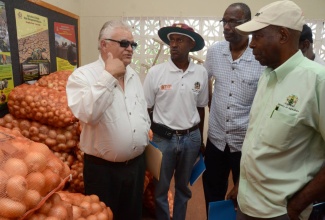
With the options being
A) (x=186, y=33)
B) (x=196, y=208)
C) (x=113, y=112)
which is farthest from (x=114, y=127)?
(x=196, y=208)

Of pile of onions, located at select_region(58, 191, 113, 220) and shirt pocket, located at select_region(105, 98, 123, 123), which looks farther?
shirt pocket, located at select_region(105, 98, 123, 123)

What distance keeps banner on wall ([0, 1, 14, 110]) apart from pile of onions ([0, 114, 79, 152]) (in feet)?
0.43

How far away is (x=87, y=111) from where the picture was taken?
4.25 ft

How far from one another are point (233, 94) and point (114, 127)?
916 millimetres

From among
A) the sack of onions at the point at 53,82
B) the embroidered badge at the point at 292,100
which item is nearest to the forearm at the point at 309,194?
the embroidered badge at the point at 292,100

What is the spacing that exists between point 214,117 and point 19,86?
1.44 m

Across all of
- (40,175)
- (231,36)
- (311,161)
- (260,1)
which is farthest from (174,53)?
(260,1)

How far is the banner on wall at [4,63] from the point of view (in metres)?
1.66

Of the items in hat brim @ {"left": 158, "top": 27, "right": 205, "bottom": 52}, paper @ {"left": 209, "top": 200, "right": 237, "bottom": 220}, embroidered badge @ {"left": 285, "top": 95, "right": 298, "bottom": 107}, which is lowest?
paper @ {"left": 209, "top": 200, "right": 237, "bottom": 220}

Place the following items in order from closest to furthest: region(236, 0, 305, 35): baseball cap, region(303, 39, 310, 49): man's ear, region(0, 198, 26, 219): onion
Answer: region(0, 198, 26, 219): onion < region(236, 0, 305, 35): baseball cap < region(303, 39, 310, 49): man's ear

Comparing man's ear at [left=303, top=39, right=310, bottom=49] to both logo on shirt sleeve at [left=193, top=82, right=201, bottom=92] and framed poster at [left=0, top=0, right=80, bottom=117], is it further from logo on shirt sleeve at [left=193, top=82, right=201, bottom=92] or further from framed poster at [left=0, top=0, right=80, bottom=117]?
framed poster at [left=0, top=0, right=80, bottom=117]

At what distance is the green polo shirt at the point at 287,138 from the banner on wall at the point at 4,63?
1.60 metres

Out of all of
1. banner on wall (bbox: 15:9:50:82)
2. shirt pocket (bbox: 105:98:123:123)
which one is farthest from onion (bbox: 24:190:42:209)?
banner on wall (bbox: 15:9:50:82)

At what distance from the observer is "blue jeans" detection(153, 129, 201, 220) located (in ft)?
6.73
